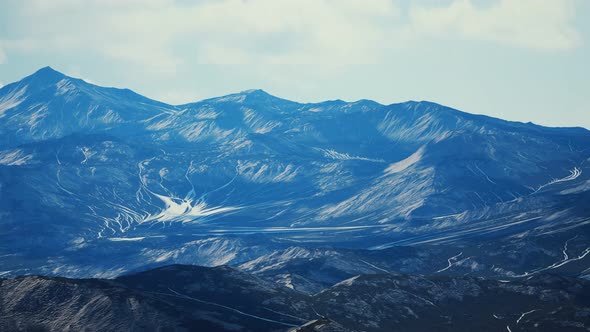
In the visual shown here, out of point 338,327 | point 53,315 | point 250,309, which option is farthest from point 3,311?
point 338,327

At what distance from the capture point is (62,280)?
199 metres

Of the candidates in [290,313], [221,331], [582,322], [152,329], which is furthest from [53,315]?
[582,322]

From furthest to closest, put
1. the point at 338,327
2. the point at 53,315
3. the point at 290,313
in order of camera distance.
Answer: the point at 290,313 → the point at 53,315 → the point at 338,327

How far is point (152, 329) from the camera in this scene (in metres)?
176

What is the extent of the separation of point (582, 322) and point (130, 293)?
104m

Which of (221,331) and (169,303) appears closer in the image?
(221,331)

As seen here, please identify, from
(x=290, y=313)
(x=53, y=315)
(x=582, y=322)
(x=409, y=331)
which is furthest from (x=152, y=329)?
(x=582, y=322)

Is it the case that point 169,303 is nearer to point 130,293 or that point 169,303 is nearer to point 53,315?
point 130,293

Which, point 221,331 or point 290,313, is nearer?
point 221,331

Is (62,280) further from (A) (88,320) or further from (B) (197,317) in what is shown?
(B) (197,317)

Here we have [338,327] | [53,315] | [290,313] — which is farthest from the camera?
[290,313]

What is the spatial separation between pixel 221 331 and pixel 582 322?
276 ft

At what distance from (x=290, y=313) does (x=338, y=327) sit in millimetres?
29042

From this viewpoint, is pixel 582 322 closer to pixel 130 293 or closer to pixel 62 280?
pixel 130 293
